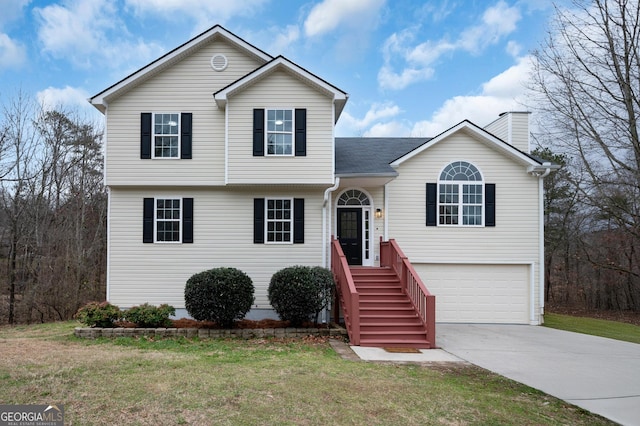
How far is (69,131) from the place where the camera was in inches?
787

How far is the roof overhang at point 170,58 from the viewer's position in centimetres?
1144

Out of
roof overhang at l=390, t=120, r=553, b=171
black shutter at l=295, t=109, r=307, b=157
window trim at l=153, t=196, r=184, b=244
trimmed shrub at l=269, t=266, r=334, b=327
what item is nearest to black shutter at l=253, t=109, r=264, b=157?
black shutter at l=295, t=109, r=307, b=157

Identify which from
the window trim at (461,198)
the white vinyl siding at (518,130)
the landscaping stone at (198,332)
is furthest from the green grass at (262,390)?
the white vinyl siding at (518,130)

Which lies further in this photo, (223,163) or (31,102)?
(31,102)

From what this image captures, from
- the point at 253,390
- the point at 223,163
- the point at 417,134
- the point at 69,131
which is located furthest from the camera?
the point at 417,134

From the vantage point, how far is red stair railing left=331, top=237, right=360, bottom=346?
8.92 m

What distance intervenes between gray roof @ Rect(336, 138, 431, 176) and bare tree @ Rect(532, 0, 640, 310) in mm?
8087

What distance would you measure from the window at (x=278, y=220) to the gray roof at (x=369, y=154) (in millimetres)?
1676

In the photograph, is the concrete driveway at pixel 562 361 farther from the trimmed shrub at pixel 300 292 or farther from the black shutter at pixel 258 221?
the black shutter at pixel 258 221

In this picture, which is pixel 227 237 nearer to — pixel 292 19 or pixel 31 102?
pixel 292 19

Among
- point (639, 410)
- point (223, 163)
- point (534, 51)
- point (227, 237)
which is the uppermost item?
point (534, 51)

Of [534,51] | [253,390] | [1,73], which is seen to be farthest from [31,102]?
[534,51]

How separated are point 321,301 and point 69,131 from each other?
678 inches

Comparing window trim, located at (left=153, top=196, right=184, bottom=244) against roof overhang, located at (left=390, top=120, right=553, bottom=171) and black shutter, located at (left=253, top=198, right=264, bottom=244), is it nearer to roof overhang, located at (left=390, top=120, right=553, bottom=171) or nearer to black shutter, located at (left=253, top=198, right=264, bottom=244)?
black shutter, located at (left=253, top=198, right=264, bottom=244)
